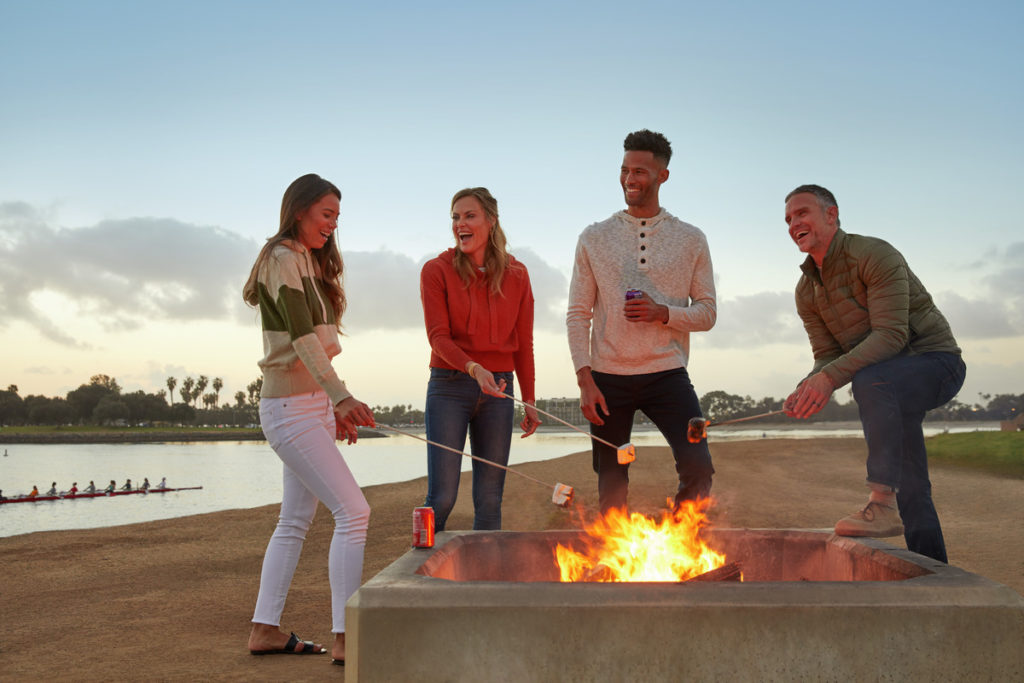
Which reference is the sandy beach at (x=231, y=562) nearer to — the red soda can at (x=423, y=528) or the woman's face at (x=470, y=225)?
the red soda can at (x=423, y=528)

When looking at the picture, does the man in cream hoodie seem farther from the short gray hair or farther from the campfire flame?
the short gray hair

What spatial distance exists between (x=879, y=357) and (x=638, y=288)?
3.77 feet

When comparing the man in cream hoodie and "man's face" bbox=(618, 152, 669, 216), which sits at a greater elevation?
"man's face" bbox=(618, 152, 669, 216)

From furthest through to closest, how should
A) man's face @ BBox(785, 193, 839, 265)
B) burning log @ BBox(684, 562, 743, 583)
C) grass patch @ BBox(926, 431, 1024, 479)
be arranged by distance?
1. grass patch @ BBox(926, 431, 1024, 479)
2. man's face @ BBox(785, 193, 839, 265)
3. burning log @ BBox(684, 562, 743, 583)

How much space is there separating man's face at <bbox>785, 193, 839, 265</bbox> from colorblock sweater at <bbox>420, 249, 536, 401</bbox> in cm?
146

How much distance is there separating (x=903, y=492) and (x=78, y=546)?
9.54 m

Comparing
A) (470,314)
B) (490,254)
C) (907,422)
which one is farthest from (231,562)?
(907,422)

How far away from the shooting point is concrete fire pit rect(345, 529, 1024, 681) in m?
2.10

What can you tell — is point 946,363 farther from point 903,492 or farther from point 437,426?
point 437,426

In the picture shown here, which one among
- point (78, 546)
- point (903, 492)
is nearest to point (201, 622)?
point (903, 492)

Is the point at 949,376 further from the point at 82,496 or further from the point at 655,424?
the point at 82,496

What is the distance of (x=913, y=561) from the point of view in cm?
276

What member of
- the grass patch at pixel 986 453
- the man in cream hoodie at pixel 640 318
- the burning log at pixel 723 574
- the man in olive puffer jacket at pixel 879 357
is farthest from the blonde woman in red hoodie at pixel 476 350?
the grass patch at pixel 986 453

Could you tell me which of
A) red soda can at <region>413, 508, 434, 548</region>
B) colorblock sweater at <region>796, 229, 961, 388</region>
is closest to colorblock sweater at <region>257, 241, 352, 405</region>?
red soda can at <region>413, 508, 434, 548</region>
